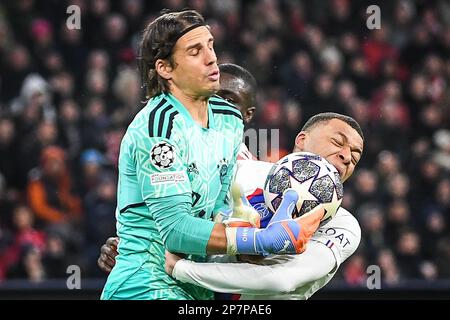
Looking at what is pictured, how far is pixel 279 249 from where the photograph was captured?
3.65 m

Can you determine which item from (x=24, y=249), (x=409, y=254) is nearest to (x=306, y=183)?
(x=24, y=249)

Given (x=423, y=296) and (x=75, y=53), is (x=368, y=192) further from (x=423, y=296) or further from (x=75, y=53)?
(x=75, y=53)

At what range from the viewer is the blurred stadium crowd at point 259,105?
8812 millimetres

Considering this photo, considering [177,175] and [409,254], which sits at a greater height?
[177,175]

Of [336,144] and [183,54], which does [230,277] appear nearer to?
[336,144]

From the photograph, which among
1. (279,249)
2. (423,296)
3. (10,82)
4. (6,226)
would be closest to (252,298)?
(279,249)

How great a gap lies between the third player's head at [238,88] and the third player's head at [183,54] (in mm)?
851

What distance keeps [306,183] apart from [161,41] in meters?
0.74

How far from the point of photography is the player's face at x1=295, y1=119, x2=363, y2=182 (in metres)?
4.19

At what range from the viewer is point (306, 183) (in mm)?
3832

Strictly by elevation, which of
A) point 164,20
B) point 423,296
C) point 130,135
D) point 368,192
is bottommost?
point 423,296

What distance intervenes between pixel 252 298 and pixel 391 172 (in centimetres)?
574
